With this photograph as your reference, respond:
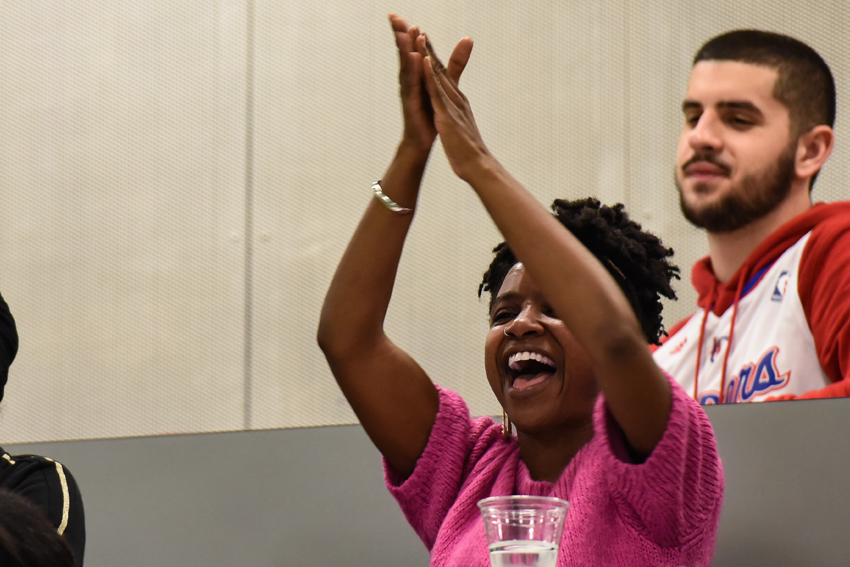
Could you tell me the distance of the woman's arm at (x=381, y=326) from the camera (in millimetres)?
1362

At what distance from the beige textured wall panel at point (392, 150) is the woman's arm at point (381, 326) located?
0.82 metres

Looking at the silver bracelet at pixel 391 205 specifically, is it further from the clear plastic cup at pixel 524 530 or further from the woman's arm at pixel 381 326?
the clear plastic cup at pixel 524 530

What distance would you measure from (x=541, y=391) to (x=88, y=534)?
104 cm

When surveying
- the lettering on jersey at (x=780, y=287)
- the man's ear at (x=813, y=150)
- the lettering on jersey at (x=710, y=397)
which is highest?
the man's ear at (x=813, y=150)

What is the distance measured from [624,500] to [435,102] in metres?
0.52

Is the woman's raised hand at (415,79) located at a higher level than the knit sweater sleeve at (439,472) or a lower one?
higher

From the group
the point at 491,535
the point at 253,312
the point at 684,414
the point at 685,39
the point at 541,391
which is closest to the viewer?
the point at 491,535

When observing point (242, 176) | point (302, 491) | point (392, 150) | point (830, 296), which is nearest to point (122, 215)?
point (242, 176)

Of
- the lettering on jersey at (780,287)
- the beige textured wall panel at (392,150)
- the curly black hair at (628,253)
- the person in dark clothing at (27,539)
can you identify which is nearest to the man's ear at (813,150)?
the lettering on jersey at (780,287)

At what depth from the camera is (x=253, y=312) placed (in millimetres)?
2367

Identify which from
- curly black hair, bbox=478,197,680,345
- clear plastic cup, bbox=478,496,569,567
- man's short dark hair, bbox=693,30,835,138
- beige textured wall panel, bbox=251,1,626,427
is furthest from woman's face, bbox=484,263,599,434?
beige textured wall panel, bbox=251,1,626,427

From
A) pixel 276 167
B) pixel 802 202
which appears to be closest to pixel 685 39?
pixel 802 202

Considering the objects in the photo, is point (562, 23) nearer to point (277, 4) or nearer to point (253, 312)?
point (277, 4)

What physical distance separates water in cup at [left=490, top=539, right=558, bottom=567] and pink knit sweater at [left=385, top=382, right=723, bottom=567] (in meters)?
0.33
